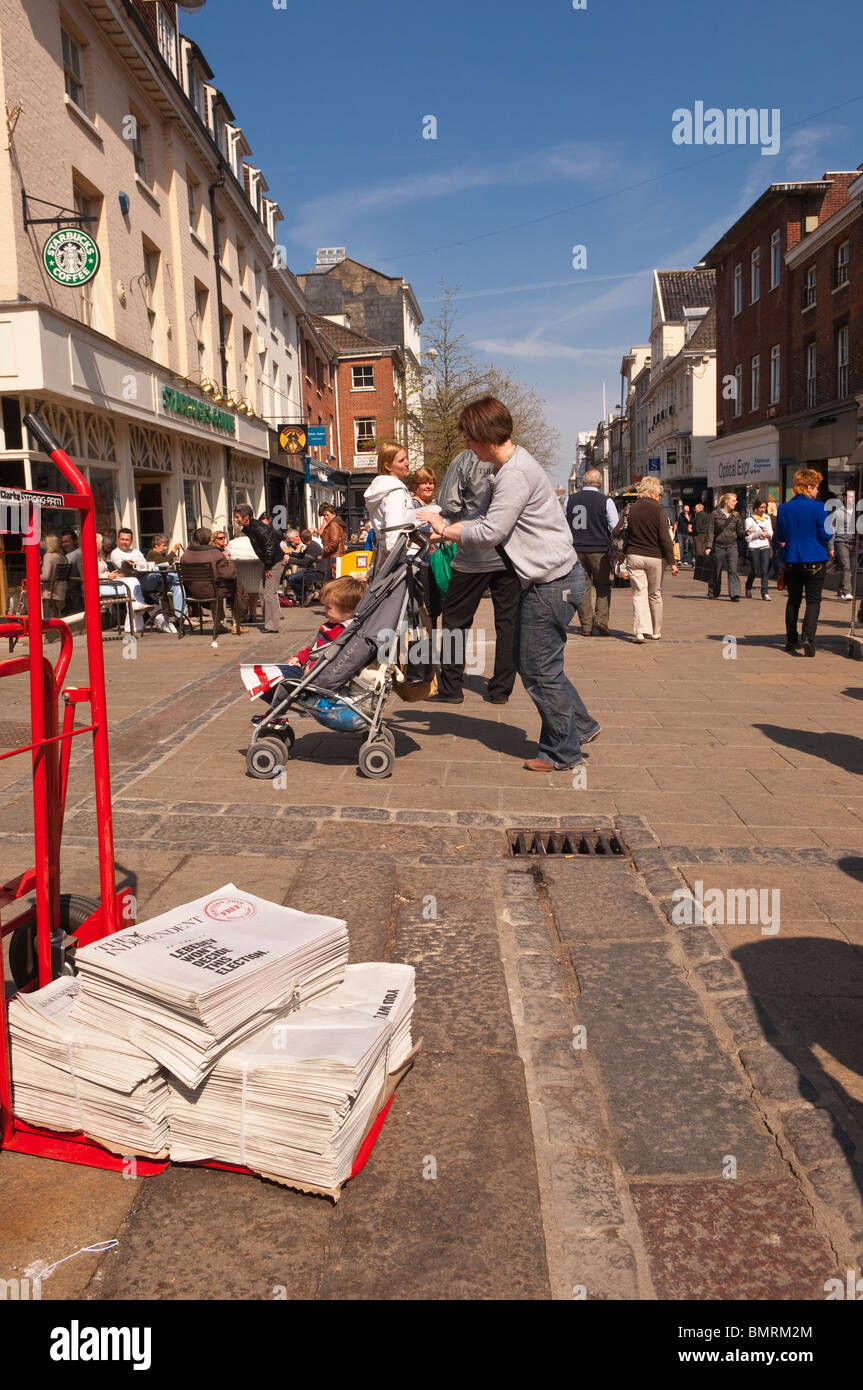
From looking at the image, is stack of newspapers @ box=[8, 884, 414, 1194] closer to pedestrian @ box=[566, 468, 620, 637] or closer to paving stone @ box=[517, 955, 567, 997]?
paving stone @ box=[517, 955, 567, 997]

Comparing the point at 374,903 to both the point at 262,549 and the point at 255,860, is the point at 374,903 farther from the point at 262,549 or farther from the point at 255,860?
the point at 262,549

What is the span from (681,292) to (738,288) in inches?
1007

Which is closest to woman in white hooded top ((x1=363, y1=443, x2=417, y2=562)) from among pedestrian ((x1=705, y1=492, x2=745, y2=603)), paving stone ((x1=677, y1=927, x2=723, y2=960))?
paving stone ((x1=677, y1=927, x2=723, y2=960))

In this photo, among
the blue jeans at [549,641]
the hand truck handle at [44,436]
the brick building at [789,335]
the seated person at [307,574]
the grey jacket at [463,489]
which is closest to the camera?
the hand truck handle at [44,436]

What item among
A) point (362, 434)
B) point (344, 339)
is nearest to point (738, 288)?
point (362, 434)

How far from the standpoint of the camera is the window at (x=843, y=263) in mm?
28984

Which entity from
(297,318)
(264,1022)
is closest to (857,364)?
(297,318)

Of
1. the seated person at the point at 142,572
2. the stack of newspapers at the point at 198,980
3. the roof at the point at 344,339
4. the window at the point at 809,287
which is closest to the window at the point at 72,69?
the seated person at the point at 142,572

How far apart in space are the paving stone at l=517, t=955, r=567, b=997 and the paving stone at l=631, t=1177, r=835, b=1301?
1016mm

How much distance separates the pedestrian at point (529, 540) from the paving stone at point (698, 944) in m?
2.25

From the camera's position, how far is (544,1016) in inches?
128

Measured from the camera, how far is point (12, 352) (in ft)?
41.6

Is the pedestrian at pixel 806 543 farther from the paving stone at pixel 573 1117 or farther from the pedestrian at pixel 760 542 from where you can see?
the paving stone at pixel 573 1117
